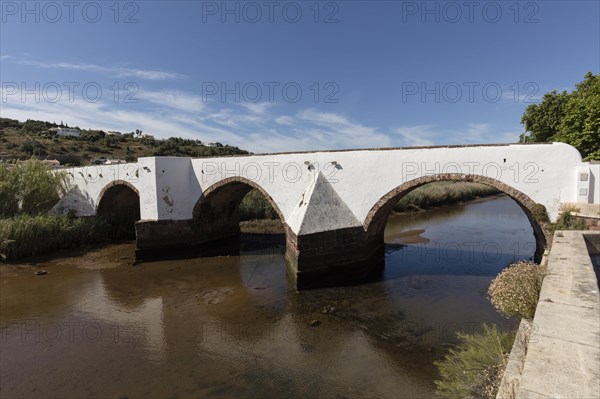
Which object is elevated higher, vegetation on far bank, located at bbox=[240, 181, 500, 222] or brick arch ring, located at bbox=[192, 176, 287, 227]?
brick arch ring, located at bbox=[192, 176, 287, 227]

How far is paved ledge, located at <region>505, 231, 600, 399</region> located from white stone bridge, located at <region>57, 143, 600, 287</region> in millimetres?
4414

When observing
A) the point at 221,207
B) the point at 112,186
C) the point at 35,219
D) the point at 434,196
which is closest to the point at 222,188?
the point at 221,207

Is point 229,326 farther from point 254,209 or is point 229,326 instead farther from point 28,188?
point 28,188

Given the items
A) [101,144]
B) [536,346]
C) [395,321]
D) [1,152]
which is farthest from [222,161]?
[101,144]

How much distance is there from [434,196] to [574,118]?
517 inches

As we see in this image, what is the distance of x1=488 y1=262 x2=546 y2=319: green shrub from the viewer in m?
3.84

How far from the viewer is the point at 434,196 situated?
1040 inches

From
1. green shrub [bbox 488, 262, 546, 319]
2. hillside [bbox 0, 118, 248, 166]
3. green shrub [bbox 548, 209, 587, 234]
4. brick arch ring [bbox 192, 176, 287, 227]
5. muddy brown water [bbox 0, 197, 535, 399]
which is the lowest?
muddy brown water [bbox 0, 197, 535, 399]

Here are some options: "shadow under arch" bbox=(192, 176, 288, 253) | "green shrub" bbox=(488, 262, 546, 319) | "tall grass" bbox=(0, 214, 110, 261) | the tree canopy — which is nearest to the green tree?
the tree canopy

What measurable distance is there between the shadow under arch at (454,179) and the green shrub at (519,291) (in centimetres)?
437

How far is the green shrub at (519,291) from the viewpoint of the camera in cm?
384

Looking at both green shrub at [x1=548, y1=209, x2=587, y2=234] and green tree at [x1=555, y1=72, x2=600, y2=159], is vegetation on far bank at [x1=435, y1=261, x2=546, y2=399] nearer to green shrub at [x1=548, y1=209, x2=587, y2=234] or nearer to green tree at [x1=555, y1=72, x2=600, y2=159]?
green shrub at [x1=548, y1=209, x2=587, y2=234]

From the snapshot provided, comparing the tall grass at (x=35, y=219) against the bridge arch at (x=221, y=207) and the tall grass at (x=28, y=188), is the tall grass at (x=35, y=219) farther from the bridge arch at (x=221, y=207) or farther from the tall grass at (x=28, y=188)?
the bridge arch at (x=221, y=207)

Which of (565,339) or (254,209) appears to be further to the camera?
(254,209)
